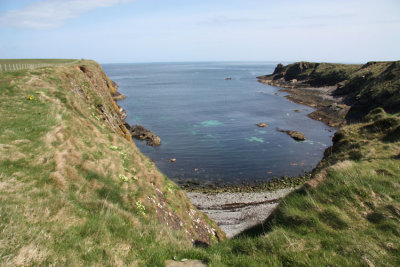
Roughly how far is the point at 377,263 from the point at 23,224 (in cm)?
925

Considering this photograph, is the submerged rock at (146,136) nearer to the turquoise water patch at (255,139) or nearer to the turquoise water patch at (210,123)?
the turquoise water patch at (210,123)

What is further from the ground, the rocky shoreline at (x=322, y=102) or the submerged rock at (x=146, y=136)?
the rocky shoreline at (x=322, y=102)

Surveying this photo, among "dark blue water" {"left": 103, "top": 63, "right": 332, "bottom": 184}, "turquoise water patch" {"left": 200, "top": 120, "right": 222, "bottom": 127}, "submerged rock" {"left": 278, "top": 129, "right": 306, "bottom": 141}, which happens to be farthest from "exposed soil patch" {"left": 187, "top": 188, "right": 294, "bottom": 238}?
"turquoise water patch" {"left": 200, "top": 120, "right": 222, "bottom": 127}

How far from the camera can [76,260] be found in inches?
234

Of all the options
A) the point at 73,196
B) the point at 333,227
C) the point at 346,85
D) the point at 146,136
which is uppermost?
the point at 346,85

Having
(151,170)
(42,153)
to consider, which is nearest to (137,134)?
(151,170)

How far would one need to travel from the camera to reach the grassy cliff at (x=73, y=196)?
6.33 metres

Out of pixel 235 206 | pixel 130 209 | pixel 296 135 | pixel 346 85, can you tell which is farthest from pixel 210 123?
pixel 346 85

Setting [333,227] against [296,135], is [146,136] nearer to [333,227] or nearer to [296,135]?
[296,135]

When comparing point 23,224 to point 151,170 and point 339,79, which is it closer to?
point 151,170

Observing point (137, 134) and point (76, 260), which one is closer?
point (76, 260)

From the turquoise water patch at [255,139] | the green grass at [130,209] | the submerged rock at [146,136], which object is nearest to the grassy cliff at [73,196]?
the green grass at [130,209]

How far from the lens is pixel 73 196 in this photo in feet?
30.8

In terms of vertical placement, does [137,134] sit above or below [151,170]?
below
